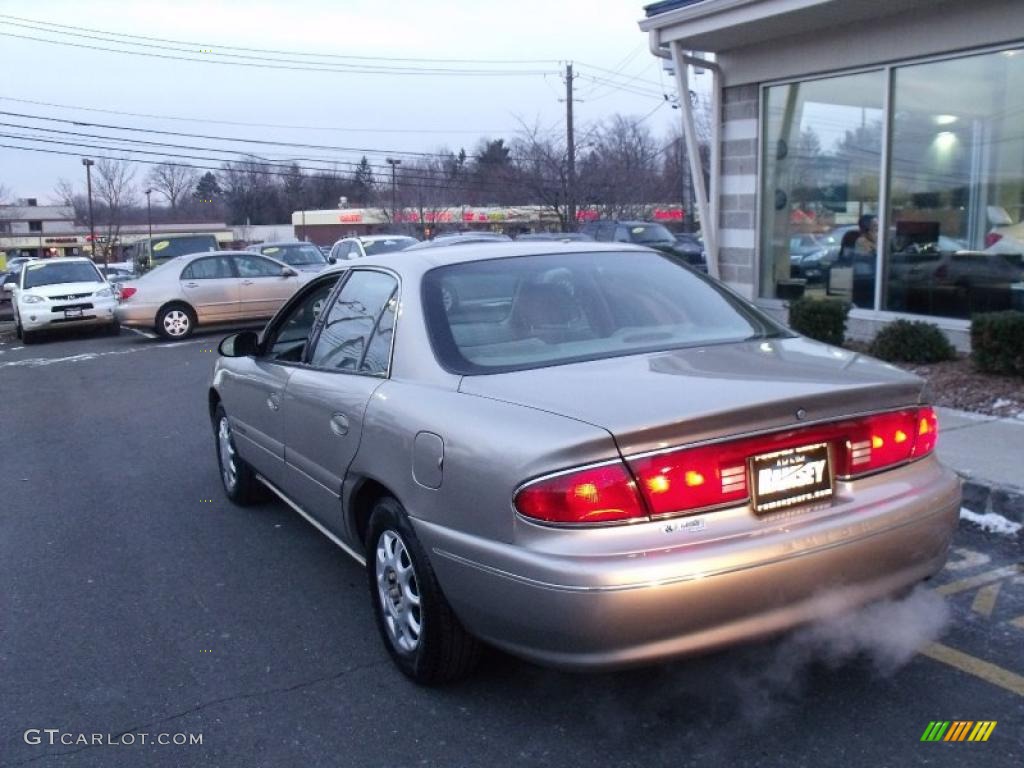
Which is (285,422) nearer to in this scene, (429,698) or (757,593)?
(429,698)

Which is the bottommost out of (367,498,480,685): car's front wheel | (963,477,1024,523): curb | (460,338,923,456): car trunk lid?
(963,477,1024,523): curb

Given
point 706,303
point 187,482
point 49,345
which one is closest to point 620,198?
point 49,345

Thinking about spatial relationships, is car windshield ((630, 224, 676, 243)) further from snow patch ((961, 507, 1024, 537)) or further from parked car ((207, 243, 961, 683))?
parked car ((207, 243, 961, 683))

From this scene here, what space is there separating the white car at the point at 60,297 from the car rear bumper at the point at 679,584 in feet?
55.6

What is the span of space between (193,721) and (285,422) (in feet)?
5.46

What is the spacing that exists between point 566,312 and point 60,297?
16.6 m

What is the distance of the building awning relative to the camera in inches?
381

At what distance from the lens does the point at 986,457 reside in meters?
6.16

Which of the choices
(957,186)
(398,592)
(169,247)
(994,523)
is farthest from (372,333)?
(169,247)

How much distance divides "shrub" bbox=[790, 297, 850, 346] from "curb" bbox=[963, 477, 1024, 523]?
4.14 meters

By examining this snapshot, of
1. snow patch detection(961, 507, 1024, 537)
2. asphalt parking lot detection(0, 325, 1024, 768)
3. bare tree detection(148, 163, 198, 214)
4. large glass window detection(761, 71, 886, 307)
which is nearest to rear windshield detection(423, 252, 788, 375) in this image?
asphalt parking lot detection(0, 325, 1024, 768)

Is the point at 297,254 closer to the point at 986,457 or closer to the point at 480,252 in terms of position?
the point at 986,457

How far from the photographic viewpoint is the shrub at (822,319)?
9.65m

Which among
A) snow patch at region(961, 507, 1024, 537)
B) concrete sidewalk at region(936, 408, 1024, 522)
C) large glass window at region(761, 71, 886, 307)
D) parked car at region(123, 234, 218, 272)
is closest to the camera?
snow patch at region(961, 507, 1024, 537)
